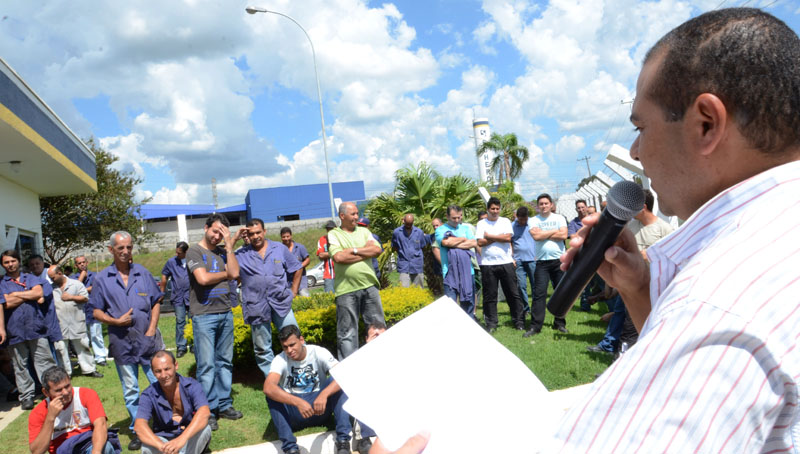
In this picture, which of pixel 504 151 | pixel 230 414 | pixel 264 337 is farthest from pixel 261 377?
pixel 504 151

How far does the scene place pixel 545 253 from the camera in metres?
8.43

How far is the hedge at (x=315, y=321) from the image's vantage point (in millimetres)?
7320

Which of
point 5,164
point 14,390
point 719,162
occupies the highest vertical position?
point 5,164

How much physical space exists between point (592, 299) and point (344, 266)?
5.26 meters

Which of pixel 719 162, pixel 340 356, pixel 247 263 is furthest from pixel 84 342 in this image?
pixel 719 162

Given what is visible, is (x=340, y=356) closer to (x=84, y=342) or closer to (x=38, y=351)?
(x=38, y=351)

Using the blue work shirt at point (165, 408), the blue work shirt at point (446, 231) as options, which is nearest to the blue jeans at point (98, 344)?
the blue work shirt at point (165, 408)

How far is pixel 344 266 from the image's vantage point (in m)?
6.50

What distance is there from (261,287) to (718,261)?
6.09 meters

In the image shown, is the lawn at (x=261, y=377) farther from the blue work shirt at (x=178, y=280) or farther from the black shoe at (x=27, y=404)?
the blue work shirt at (x=178, y=280)

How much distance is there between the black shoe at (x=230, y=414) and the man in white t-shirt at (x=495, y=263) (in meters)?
4.08

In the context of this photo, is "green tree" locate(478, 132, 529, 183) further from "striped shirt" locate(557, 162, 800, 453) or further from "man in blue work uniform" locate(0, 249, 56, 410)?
"striped shirt" locate(557, 162, 800, 453)

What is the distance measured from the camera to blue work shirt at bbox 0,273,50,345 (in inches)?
278

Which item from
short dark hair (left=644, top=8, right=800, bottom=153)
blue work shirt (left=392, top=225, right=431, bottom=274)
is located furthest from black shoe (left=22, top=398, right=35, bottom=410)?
short dark hair (left=644, top=8, right=800, bottom=153)
